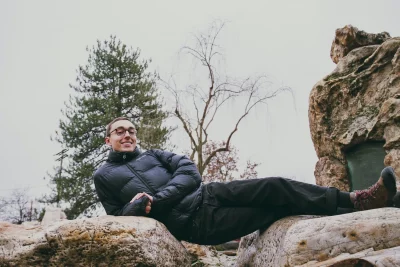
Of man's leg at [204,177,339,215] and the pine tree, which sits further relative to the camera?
the pine tree

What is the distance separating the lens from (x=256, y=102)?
625 inches

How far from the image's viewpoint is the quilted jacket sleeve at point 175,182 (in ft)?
11.0

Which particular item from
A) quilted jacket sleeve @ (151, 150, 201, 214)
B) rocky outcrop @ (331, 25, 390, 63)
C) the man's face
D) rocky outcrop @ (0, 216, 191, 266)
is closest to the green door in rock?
rocky outcrop @ (331, 25, 390, 63)

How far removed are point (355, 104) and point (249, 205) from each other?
3.90 metres

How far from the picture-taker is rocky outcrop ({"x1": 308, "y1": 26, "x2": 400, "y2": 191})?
601cm

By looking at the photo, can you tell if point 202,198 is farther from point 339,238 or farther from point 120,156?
point 339,238

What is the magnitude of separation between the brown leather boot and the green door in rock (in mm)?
3095

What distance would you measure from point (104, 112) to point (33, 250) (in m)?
16.2

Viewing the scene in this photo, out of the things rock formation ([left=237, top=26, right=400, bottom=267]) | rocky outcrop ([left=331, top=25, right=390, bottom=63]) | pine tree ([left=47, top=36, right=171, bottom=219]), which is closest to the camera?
rock formation ([left=237, top=26, right=400, bottom=267])

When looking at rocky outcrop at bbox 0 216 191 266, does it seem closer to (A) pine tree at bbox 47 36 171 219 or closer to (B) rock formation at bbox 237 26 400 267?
(B) rock formation at bbox 237 26 400 267

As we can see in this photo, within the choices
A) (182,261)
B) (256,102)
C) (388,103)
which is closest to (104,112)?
(256,102)

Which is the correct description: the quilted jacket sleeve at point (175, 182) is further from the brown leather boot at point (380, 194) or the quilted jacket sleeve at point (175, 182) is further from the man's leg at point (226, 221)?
the brown leather boot at point (380, 194)

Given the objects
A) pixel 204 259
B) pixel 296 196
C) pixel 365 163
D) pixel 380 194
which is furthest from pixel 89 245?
pixel 365 163

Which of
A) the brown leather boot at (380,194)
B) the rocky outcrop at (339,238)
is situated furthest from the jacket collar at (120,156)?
the brown leather boot at (380,194)
